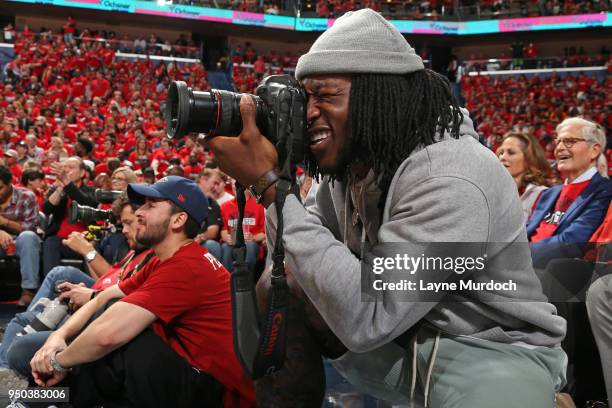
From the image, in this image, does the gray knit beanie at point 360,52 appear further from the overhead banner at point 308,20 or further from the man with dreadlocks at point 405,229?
the overhead banner at point 308,20

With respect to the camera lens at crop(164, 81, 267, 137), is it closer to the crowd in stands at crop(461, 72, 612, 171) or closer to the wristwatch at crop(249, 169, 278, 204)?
the wristwatch at crop(249, 169, 278, 204)

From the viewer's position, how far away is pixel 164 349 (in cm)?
188

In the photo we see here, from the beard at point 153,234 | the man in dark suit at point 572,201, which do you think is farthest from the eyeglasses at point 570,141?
the beard at point 153,234

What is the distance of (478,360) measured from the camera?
1107mm

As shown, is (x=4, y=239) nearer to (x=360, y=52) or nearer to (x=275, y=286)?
(x=275, y=286)

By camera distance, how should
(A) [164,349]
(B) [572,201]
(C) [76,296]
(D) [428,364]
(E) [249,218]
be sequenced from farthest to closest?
(E) [249,218], (B) [572,201], (C) [76,296], (A) [164,349], (D) [428,364]

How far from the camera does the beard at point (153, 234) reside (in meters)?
2.17

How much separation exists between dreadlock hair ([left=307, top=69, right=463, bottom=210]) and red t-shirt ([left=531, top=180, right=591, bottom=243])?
182 cm

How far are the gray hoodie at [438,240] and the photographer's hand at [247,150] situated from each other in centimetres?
7

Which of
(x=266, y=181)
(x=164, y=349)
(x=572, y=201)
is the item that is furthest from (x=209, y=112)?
(x=572, y=201)

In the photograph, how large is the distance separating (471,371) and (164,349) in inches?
40.9

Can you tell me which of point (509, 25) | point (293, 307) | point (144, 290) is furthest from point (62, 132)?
point (509, 25)

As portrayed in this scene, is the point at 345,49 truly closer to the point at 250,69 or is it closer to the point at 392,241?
the point at 392,241

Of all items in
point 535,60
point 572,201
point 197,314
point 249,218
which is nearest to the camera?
point 197,314
